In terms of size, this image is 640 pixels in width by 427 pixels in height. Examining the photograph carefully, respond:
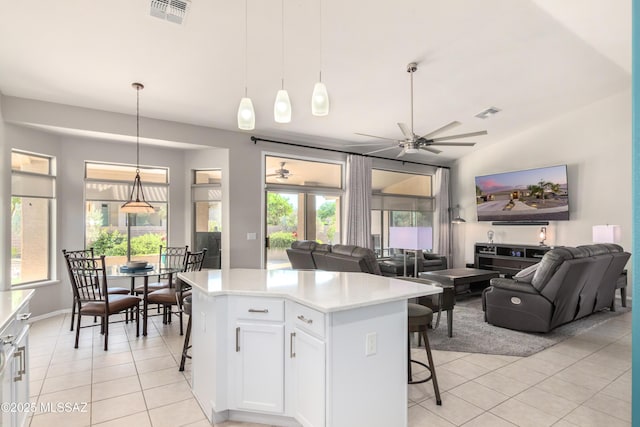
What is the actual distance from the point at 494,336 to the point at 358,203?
3744mm

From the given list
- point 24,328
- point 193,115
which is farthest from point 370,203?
point 24,328

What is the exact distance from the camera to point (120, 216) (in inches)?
220

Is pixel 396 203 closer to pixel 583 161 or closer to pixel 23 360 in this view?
pixel 583 161

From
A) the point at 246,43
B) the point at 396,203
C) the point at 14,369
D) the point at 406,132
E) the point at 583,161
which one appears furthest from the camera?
the point at 396,203

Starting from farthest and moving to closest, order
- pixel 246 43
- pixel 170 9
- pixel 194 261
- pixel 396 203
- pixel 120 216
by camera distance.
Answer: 1. pixel 396 203
2. pixel 120 216
3. pixel 194 261
4. pixel 246 43
5. pixel 170 9

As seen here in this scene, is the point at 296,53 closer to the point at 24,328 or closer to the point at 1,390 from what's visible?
the point at 24,328

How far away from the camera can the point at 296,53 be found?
387cm

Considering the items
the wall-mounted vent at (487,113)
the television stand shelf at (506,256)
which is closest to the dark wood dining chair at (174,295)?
the wall-mounted vent at (487,113)

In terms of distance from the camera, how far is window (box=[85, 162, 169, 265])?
5.37 m

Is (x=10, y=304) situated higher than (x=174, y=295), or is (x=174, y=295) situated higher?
(x=10, y=304)

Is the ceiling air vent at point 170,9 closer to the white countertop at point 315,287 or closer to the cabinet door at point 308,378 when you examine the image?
the white countertop at point 315,287

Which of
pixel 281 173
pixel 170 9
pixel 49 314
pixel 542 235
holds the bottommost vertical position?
pixel 49 314

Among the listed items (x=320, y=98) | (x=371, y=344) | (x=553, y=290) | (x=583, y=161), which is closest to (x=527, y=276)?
(x=553, y=290)

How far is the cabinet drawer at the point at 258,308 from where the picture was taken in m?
2.27
